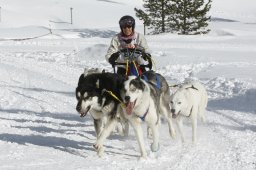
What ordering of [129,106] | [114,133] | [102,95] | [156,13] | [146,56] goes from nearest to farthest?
[129,106] → [102,95] → [146,56] → [114,133] → [156,13]

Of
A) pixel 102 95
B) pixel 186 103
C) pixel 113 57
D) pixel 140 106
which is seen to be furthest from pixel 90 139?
pixel 140 106

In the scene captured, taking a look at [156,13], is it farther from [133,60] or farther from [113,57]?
[113,57]

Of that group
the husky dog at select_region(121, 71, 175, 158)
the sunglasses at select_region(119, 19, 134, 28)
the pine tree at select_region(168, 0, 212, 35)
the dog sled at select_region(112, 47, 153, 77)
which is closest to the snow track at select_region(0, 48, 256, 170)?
the husky dog at select_region(121, 71, 175, 158)

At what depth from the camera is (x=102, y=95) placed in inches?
239

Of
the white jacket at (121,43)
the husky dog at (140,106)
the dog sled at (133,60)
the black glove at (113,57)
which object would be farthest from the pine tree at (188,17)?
the husky dog at (140,106)

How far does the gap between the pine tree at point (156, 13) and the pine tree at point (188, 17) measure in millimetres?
510

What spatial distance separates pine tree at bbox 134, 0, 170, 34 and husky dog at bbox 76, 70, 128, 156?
94.1 feet

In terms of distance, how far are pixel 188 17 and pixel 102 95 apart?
29.4 metres

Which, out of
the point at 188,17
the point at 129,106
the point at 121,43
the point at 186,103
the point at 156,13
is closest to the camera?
the point at 129,106

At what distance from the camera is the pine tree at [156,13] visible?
34875 mm

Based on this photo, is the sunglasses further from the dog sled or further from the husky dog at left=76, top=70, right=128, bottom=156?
the husky dog at left=76, top=70, right=128, bottom=156

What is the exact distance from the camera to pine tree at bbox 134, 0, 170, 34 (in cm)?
3488

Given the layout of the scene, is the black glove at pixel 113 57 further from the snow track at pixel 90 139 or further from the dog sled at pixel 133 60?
the snow track at pixel 90 139

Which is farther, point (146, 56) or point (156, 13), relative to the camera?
point (156, 13)
